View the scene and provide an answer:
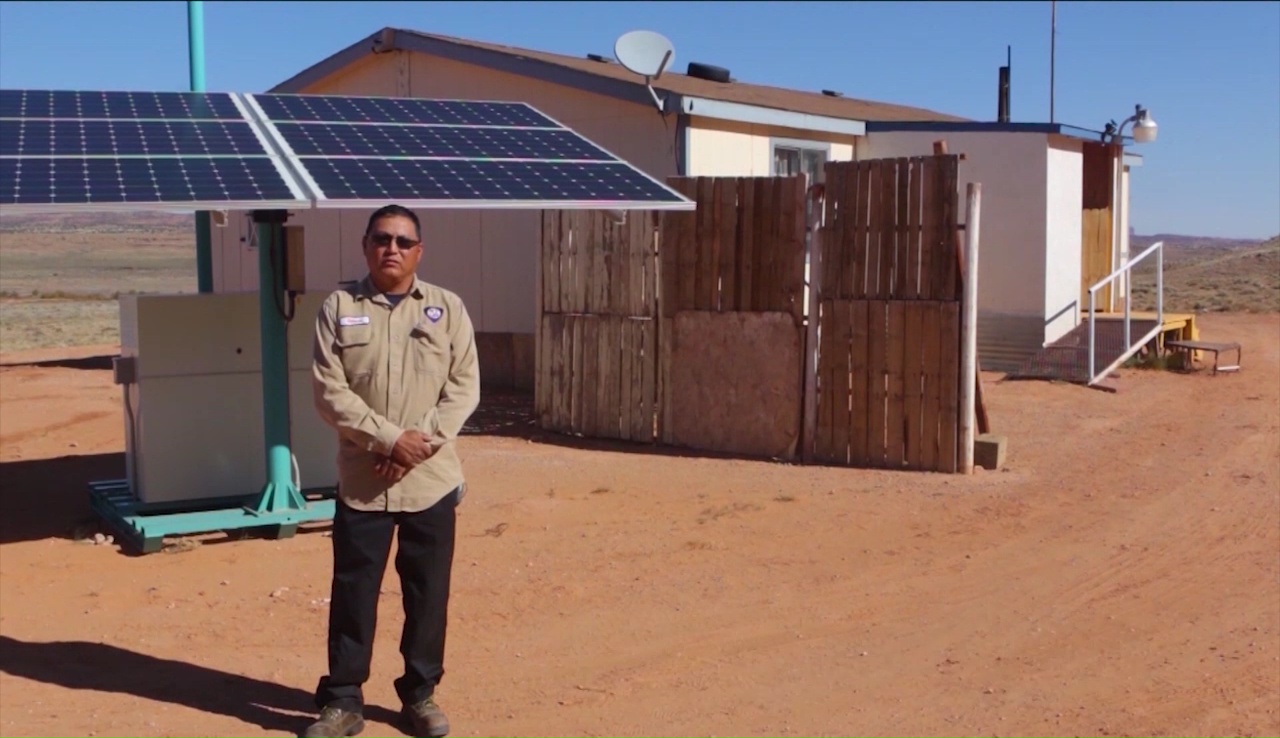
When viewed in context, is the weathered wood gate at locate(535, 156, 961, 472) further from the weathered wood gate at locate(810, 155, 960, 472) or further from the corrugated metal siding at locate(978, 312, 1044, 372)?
the corrugated metal siding at locate(978, 312, 1044, 372)

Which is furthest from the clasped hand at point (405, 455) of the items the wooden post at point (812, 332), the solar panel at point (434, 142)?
the wooden post at point (812, 332)

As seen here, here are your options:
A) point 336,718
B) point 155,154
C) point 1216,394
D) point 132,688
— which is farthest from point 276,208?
point 1216,394

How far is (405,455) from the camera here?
200 inches

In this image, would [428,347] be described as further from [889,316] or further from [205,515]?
[889,316]

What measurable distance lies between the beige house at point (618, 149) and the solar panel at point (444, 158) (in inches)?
132

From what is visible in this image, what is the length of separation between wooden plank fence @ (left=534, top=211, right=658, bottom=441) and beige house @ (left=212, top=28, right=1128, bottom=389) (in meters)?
1.81

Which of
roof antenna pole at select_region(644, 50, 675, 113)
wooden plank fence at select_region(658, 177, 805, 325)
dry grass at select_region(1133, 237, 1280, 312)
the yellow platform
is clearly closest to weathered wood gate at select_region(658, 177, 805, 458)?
wooden plank fence at select_region(658, 177, 805, 325)

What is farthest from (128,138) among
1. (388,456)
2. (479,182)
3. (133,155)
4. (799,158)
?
(799,158)

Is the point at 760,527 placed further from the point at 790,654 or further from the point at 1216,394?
the point at 1216,394

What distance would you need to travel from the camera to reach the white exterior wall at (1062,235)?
16328mm

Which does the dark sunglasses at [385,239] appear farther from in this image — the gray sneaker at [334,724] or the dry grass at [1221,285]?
the dry grass at [1221,285]

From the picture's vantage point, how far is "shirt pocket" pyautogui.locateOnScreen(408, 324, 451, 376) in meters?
5.27

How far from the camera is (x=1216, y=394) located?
48.4 ft

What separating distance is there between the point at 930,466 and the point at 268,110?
5.41m
